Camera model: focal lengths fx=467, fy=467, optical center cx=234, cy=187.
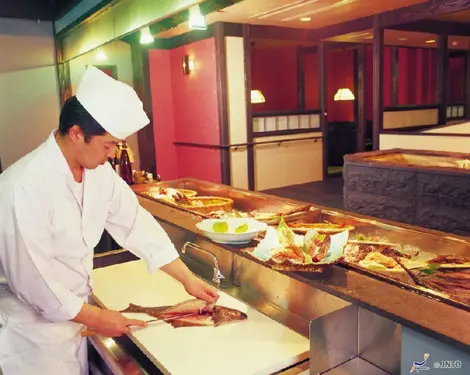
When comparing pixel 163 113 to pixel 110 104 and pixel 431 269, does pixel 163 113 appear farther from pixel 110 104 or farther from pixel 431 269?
pixel 431 269

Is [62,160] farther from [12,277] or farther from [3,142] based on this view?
[3,142]

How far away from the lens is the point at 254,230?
6.95 ft

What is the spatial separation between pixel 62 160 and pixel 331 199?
624 centimetres

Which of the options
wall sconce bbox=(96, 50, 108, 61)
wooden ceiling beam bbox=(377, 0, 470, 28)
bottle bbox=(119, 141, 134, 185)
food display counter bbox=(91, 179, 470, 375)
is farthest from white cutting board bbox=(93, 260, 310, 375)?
wooden ceiling beam bbox=(377, 0, 470, 28)

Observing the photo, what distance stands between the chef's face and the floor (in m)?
5.76

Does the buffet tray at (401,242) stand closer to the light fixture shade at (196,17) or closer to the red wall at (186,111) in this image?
the light fixture shade at (196,17)

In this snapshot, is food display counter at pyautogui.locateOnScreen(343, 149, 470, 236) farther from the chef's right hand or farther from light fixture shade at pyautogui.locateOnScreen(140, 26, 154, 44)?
the chef's right hand

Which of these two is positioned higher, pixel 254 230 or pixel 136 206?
pixel 136 206

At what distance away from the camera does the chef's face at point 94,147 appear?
5.26ft

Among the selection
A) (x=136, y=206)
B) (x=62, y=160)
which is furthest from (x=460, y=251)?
(x=62, y=160)

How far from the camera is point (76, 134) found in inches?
63.4

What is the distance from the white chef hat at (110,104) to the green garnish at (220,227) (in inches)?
26.2

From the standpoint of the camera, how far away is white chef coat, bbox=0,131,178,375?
1575 mm

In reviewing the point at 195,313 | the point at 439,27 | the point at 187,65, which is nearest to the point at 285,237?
the point at 195,313
